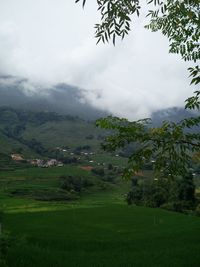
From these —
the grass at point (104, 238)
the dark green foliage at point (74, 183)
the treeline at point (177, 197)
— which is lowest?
the grass at point (104, 238)

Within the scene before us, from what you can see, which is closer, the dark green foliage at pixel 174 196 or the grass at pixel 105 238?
the grass at pixel 105 238

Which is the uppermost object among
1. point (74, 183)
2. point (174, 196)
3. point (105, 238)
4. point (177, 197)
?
point (74, 183)

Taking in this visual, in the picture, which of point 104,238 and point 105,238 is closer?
point 104,238

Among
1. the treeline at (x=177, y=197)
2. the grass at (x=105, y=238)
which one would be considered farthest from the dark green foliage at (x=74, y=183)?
the grass at (x=105, y=238)

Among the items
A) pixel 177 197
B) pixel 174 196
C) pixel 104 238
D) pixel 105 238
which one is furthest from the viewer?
pixel 174 196

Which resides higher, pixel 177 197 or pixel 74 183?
pixel 74 183

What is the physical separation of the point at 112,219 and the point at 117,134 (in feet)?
178

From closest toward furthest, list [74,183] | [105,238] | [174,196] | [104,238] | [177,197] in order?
[104,238] < [105,238] < [177,197] < [174,196] < [74,183]

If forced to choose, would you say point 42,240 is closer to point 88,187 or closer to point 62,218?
point 62,218

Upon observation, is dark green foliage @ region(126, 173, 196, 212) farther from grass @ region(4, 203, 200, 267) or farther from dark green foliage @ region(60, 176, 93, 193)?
dark green foliage @ region(60, 176, 93, 193)

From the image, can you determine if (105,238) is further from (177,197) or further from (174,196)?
(174,196)

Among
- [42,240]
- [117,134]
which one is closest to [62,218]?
[42,240]

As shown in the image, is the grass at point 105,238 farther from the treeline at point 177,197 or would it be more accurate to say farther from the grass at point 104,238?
the treeline at point 177,197

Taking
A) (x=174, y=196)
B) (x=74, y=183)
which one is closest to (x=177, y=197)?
(x=174, y=196)
